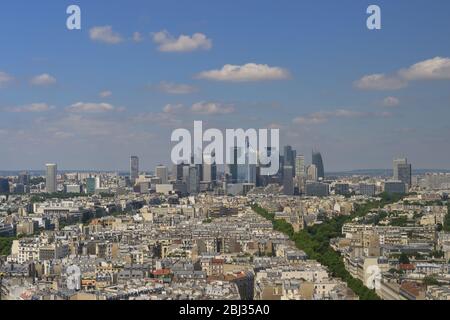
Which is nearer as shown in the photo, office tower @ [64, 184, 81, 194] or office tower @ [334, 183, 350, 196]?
office tower @ [334, 183, 350, 196]

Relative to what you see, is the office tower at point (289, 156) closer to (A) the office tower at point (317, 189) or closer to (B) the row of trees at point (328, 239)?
(B) the row of trees at point (328, 239)

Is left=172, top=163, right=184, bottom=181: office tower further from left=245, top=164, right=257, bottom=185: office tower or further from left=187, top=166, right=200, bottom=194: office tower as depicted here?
left=245, top=164, right=257, bottom=185: office tower

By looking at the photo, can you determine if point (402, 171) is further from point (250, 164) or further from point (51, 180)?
point (51, 180)

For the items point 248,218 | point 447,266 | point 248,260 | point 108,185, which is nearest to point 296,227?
point 248,218

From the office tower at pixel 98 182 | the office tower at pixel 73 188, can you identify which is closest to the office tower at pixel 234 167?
the office tower at pixel 98 182

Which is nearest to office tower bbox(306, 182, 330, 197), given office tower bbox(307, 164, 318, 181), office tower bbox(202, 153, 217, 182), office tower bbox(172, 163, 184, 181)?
office tower bbox(307, 164, 318, 181)

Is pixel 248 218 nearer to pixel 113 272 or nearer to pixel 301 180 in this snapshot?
pixel 301 180
